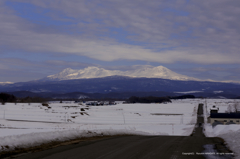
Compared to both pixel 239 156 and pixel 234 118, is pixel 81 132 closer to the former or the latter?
pixel 239 156

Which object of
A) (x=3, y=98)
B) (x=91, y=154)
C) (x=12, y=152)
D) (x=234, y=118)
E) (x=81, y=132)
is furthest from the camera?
(x=3, y=98)

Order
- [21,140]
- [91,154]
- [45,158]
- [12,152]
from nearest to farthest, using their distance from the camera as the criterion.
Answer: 1. [45,158]
2. [91,154]
3. [12,152]
4. [21,140]

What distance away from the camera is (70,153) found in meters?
12.5

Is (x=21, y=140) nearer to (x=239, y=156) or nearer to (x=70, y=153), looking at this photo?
(x=70, y=153)

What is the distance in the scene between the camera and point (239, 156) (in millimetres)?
11641

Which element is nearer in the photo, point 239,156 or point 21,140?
point 239,156

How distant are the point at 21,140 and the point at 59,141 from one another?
3105 millimetres

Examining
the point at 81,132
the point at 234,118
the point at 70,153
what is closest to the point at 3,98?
the point at 234,118

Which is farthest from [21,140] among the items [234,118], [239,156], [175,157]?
[234,118]

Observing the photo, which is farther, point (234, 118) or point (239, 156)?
point (234, 118)

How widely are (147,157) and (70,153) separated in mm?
3789

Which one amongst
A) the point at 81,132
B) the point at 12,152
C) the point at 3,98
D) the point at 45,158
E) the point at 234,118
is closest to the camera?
the point at 45,158

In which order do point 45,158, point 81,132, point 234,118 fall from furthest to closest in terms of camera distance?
point 234,118, point 81,132, point 45,158

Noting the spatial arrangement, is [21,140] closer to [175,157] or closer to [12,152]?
[12,152]
